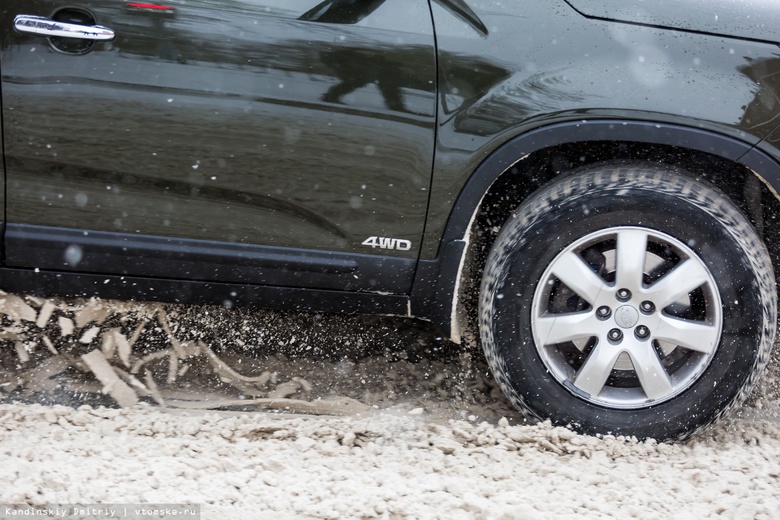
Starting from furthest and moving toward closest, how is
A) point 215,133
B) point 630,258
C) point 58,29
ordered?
point 630,258, point 215,133, point 58,29

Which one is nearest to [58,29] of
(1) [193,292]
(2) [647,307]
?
(1) [193,292]

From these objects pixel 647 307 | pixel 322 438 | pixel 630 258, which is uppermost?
pixel 630 258

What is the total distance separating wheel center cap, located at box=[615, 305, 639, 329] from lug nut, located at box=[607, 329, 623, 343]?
0.02 meters

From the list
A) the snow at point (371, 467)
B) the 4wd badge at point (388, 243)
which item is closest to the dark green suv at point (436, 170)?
the 4wd badge at point (388, 243)

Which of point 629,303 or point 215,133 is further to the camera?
point 629,303

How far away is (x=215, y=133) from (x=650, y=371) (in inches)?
61.1

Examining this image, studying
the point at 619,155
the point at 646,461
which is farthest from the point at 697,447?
the point at 619,155

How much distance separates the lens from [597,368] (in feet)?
8.67

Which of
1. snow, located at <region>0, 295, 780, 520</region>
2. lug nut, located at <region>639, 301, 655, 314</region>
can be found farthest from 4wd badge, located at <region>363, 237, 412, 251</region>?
lug nut, located at <region>639, 301, 655, 314</region>

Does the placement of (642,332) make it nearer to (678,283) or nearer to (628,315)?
(628,315)

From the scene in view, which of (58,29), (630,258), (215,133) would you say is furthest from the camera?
(630,258)

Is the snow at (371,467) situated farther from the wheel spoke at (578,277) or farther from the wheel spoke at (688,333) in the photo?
the wheel spoke at (578,277)

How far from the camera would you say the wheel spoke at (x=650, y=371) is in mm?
2621

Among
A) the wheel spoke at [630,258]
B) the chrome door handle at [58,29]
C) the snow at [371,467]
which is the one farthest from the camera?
the wheel spoke at [630,258]
